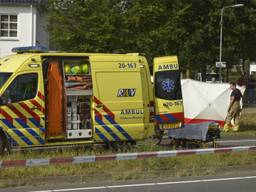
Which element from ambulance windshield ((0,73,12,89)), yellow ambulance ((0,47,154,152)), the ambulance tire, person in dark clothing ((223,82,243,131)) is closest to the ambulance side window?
yellow ambulance ((0,47,154,152))

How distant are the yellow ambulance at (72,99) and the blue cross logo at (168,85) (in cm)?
68

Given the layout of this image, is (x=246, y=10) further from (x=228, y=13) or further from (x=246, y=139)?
(x=246, y=139)

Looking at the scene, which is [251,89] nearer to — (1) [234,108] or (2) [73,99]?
(1) [234,108]

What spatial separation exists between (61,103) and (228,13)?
36.2 metres

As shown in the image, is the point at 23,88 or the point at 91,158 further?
the point at 23,88

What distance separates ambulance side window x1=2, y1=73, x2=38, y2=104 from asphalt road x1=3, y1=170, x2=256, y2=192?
3727 millimetres

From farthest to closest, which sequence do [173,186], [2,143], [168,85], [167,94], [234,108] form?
[234,108] → [168,85] → [167,94] → [2,143] → [173,186]

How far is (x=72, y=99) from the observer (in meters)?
13.8

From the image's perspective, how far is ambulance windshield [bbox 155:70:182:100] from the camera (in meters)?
15.2

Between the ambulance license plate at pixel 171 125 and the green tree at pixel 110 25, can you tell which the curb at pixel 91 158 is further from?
the green tree at pixel 110 25

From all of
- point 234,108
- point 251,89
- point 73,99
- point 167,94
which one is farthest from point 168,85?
point 251,89

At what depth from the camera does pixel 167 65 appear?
Answer: 615 inches

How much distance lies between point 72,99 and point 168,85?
2764 mm

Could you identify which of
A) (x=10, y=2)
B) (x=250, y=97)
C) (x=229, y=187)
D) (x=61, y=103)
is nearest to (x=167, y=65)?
(x=61, y=103)
